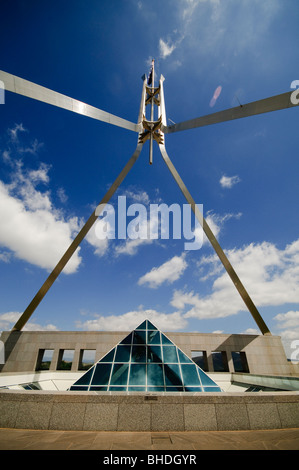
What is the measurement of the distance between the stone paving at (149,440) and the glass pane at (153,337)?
5.54 meters

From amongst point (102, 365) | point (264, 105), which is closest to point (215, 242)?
point (264, 105)

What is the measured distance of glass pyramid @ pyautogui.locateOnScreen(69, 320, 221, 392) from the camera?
9.28 meters

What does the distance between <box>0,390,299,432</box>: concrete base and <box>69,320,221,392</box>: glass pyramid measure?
275 centimetres

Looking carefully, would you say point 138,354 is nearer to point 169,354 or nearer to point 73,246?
point 169,354

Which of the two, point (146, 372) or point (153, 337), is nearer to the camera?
point (146, 372)

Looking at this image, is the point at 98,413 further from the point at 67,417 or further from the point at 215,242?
the point at 215,242

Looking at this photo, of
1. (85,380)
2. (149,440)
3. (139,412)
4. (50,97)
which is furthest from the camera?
(50,97)

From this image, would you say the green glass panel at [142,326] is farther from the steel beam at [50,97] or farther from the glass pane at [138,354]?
the steel beam at [50,97]

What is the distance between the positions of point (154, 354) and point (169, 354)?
794 millimetres

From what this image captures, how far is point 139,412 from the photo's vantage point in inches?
256

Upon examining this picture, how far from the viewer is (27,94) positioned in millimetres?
14375

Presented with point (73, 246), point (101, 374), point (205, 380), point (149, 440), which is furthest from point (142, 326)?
point (73, 246)
